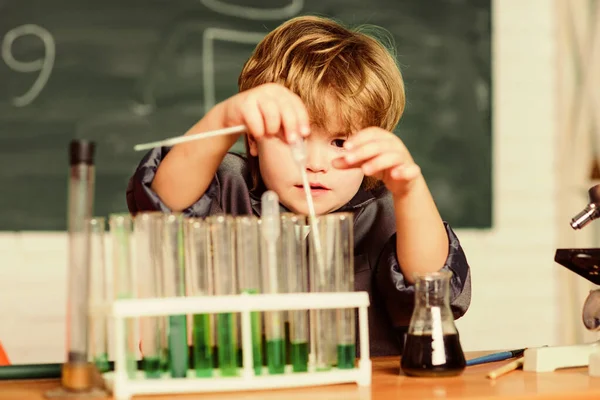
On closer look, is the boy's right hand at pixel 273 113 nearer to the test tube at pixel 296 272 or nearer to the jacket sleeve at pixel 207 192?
the test tube at pixel 296 272

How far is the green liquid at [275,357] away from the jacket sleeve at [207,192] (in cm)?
40

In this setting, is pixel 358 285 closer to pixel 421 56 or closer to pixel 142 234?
pixel 142 234

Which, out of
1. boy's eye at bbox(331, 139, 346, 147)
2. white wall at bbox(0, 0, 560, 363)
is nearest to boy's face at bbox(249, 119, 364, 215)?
boy's eye at bbox(331, 139, 346, 147)

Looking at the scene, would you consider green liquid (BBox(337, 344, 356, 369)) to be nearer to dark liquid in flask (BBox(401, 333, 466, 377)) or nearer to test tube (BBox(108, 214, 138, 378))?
dark liquid in flask (BBox(401, 333, 466, 377))

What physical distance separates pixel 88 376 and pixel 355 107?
72cm

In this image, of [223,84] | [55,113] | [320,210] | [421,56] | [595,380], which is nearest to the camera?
[595,380]

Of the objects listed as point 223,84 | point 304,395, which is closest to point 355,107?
point 304,395

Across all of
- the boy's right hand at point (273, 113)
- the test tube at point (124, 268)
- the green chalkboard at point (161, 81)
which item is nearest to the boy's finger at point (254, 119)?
A: the boy's right hand at point (273, 113)

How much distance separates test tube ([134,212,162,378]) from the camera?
3.05 feet

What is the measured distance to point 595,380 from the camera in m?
1.02

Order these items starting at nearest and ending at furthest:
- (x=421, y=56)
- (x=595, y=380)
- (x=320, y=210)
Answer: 1. (x=595, y=380)
2. (x=320, y=210)
3. (x=421, y=56)

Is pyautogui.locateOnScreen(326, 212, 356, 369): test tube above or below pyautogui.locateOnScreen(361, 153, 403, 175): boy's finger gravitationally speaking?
below

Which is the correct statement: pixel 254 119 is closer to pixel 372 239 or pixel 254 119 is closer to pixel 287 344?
pixel 287 344

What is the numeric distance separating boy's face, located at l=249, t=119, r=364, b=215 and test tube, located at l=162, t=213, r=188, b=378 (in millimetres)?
420
